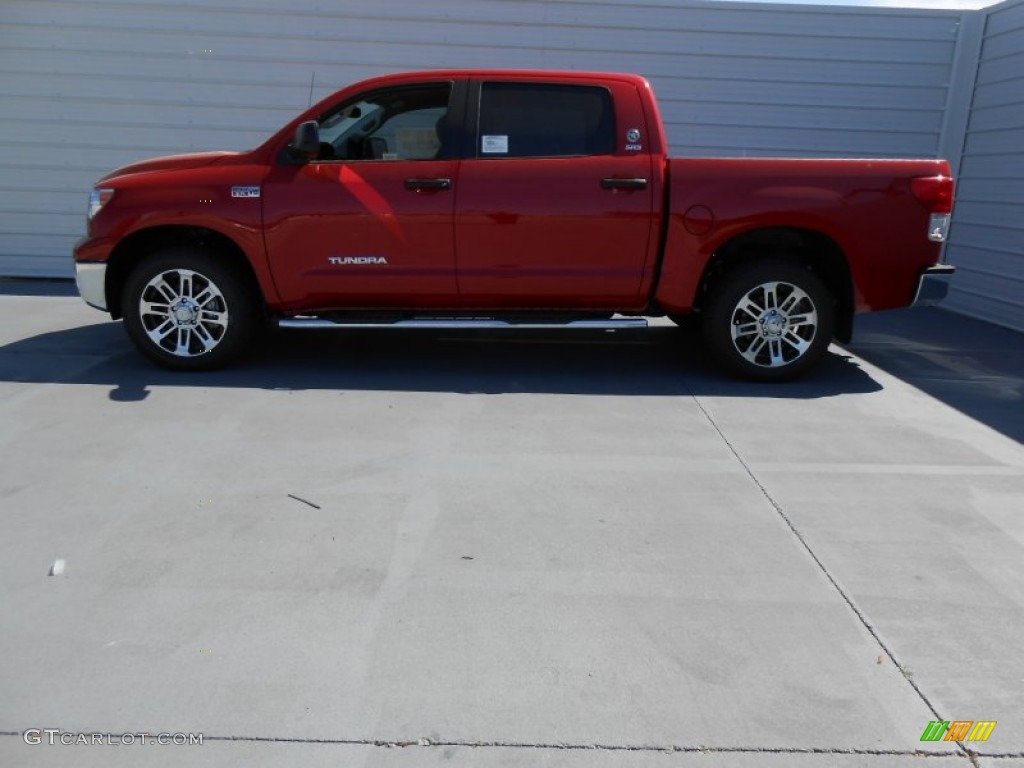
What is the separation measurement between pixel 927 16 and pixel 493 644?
29.8 ft

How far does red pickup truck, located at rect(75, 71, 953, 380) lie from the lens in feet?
18.6

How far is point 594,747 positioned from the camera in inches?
96.2

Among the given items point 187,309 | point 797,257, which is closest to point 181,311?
point 187,309

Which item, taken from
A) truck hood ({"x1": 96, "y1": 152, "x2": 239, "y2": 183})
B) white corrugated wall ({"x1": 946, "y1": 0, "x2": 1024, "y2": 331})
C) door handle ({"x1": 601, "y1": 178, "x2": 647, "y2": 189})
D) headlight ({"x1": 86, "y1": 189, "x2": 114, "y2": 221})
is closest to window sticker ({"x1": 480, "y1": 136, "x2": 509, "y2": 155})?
door handle ({"x1": 601, "y1": 178, "x2": 647, "y2": 189})

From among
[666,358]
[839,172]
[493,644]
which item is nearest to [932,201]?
[839,172]

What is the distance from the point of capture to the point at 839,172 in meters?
5.64

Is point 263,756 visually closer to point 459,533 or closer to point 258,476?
point 459,533

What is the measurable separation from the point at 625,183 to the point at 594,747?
3.99 metres

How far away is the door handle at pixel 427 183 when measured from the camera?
566 centimetres

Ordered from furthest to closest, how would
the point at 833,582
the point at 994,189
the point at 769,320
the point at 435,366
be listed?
the point at 994,189 < the point at 435,366 < the point at 769,320 < the point at 833,582

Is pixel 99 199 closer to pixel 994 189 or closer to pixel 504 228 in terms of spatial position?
pixel 504 228

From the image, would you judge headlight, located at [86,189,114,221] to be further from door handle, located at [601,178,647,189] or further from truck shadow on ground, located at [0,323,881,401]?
door handle, located at [601,178,647,189]

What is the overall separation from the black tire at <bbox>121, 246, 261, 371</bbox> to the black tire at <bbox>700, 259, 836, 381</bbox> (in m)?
3.24
